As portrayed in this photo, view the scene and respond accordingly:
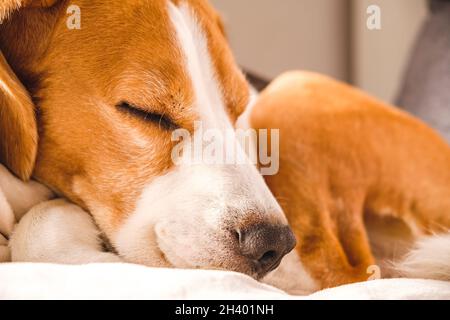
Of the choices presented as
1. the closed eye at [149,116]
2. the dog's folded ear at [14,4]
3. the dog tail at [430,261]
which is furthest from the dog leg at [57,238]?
the dog tail at [430,261]

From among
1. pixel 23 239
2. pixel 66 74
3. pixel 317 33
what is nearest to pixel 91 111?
pixel 66 74

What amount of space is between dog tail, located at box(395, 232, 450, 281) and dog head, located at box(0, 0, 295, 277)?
194 millimetres

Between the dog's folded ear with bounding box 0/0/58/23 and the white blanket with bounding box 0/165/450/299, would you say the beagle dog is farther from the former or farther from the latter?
the dog's folded ear with bounding box 0/0/58/23

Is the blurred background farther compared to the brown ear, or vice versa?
the blurred background

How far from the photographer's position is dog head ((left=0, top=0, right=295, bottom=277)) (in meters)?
0.86

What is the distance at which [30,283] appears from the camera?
68cm

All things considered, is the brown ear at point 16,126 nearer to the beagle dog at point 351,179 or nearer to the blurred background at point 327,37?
the beagle dog at point 351,179

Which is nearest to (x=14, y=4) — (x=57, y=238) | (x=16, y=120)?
(x=16, y=120)

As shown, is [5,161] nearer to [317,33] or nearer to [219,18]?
[219,18]

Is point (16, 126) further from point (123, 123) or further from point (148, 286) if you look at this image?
point (148, 286)

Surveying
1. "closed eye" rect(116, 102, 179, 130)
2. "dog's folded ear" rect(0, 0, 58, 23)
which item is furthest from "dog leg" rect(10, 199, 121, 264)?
"dog's folded ear" rect(0, 0, 58, 23)

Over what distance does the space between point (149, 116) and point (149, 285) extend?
0.33 m

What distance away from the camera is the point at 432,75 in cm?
207

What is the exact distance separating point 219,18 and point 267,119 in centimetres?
25
